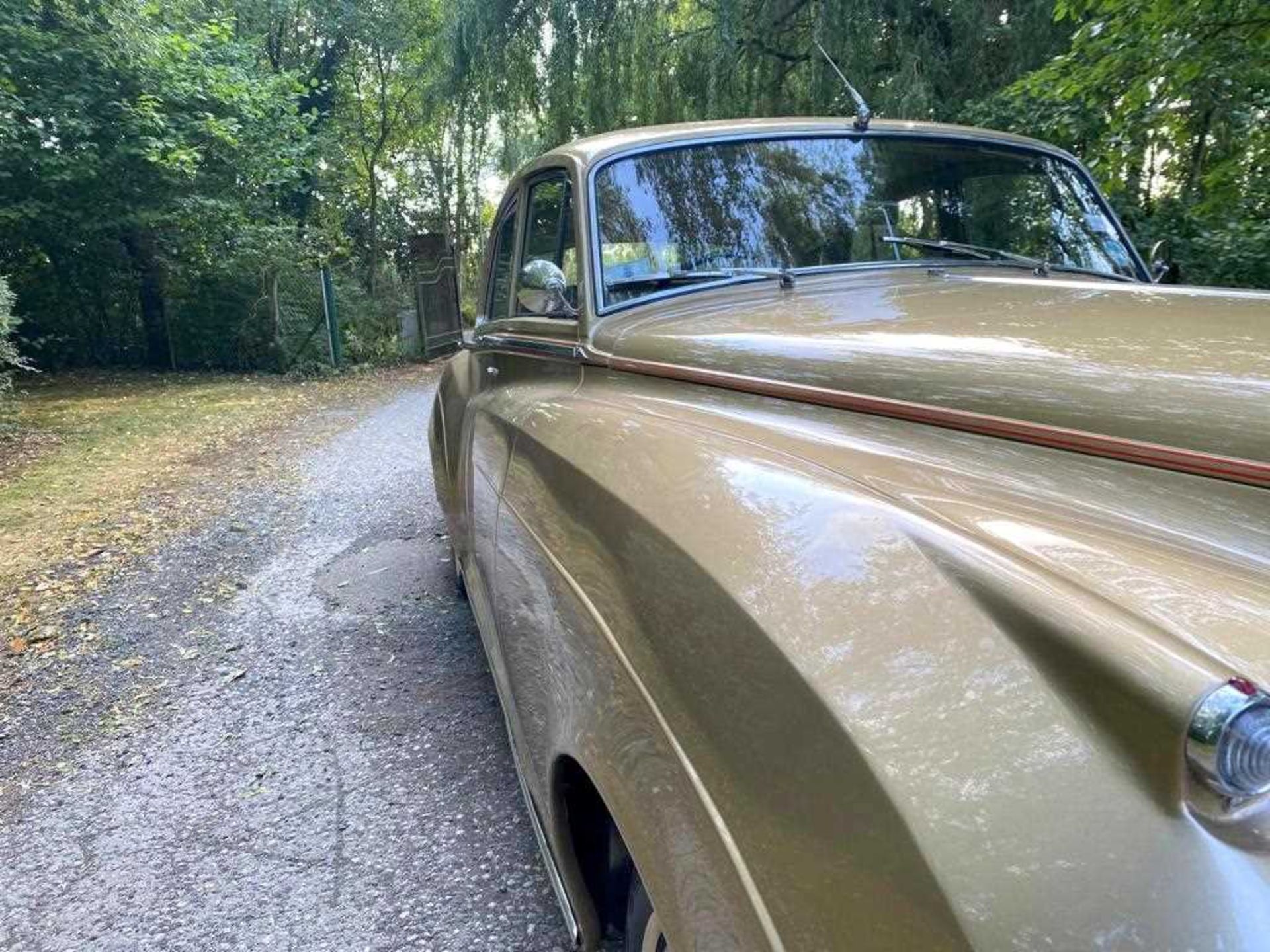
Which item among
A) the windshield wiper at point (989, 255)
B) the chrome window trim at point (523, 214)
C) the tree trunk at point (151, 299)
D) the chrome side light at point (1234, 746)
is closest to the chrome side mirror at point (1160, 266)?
the windshield wiper at point (989, 255)

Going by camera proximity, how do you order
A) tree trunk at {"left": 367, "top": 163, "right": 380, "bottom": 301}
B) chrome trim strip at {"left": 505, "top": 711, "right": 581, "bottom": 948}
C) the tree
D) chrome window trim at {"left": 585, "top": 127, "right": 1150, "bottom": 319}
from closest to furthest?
chrome trim strip at {"left": 505, "top": 711, "right": 581, "bottom": 948}, chrome window trim at {"left": 585, "top": 127, "right": 1150, "bottom": 319}, the tree, tree trunk at {"left": 367, "top": 163, "right": 380, "bottom": 301}

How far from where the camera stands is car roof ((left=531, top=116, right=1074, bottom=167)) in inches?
103

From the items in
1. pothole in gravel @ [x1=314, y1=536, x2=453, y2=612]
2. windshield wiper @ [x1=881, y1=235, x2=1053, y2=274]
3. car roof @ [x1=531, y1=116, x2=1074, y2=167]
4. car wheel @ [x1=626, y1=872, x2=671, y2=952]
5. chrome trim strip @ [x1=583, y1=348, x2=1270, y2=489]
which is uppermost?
car roof @ [x1=531, y1=116, x2=1074, y2=167]

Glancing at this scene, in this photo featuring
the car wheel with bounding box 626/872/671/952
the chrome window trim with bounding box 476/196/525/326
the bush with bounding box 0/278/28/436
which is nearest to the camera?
the car wheel with bounding box 626/872/671/952

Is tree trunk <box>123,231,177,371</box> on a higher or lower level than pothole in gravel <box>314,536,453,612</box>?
higher

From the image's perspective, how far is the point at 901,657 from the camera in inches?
38.6

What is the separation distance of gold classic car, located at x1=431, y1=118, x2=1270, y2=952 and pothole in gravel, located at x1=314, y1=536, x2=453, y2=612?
195cm

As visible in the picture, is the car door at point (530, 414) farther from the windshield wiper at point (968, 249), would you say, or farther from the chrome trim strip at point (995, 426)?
the windshield wiper at point (968, 249)

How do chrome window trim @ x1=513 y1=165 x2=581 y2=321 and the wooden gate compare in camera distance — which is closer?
chrome window trim @ x1=513 y1=165 x2=581 y2=321

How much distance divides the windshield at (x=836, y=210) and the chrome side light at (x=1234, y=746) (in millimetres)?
1889

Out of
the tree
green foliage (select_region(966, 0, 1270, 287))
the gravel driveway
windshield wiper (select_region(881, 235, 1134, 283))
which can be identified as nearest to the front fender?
the gravel driveway

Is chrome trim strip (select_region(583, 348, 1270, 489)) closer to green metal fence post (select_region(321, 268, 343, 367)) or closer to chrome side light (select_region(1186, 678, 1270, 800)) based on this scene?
chrome side light (select_region(1186, 678, 1270, 800))

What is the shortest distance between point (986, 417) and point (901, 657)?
2.20 ft

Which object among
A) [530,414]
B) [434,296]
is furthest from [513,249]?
[434,296]
